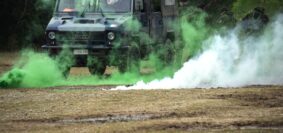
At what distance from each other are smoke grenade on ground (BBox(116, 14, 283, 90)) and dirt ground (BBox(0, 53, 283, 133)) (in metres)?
1.35

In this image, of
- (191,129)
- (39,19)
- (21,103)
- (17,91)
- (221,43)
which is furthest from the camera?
(39,19)

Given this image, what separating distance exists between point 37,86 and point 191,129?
29.4 ft

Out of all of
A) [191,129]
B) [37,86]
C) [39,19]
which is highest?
[191,129]

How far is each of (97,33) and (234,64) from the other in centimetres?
408

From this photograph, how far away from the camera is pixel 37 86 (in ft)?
63.3

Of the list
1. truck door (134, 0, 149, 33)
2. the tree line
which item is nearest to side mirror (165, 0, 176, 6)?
truck door (134, 0, 149, 33)

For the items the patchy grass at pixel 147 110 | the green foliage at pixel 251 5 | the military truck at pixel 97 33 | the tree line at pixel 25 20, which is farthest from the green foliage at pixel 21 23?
the patchy grass at pixel 147 110

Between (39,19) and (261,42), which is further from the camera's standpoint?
(39,19)

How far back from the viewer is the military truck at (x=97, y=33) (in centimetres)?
2031

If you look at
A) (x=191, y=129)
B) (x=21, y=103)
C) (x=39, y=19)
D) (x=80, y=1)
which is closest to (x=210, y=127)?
(x=191, y=129)

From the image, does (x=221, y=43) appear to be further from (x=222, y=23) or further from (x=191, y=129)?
(x=222, y=23)

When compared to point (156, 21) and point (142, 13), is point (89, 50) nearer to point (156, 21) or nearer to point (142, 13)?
point (142, 13)

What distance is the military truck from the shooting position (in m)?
20.3

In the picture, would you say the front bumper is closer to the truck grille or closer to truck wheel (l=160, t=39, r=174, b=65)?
the truck grille
